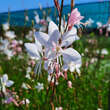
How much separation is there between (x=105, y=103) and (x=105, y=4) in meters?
1.35

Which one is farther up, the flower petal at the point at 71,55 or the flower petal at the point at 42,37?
the flower petal at the point at 42,37

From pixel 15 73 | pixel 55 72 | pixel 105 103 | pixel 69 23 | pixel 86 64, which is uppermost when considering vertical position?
pixel 69 23

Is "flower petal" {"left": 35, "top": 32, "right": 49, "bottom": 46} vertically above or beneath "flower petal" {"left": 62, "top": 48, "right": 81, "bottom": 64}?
above

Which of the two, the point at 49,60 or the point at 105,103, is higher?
the point at 49,60

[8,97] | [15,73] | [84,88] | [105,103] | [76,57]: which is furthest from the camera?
[15,73]

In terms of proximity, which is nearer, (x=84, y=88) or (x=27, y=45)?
(x=27, y=45)

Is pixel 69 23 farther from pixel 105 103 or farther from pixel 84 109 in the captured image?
pixel 105 103

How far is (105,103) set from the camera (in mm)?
2027

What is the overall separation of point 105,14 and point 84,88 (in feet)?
4.54

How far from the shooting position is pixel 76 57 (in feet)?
1.72

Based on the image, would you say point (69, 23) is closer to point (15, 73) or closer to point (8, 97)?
point (8, 97)

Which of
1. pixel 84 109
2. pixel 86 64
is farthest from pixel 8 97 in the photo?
pixel 86 64

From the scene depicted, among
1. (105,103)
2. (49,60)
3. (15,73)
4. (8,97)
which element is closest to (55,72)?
(49,60)

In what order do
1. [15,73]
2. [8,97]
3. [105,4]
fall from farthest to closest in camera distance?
[15,73], [8,97], [105,4]
